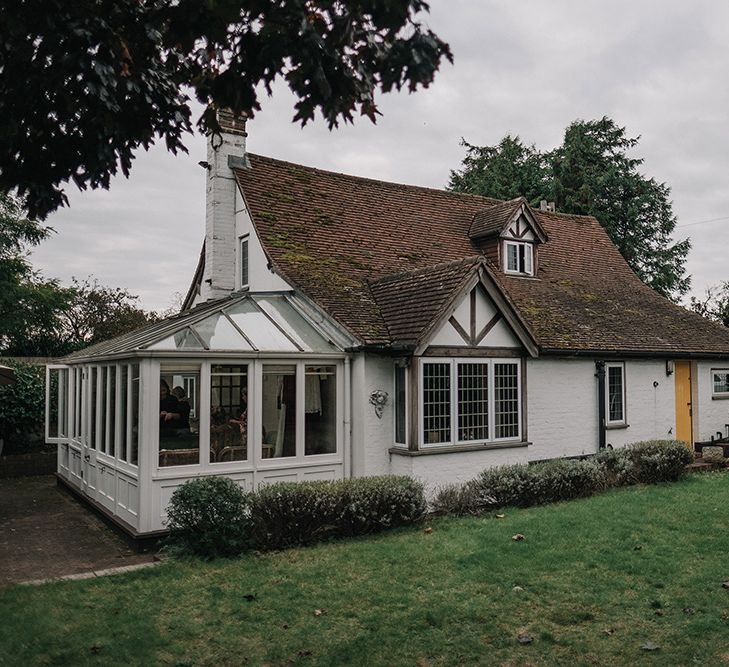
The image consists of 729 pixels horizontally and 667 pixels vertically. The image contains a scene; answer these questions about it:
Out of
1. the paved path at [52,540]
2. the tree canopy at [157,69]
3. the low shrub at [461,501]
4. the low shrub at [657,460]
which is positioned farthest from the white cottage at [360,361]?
the tree canopy at [157,69]

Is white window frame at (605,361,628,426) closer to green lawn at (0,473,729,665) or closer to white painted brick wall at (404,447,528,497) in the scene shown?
white painted brick wall at (404,447,528,497)

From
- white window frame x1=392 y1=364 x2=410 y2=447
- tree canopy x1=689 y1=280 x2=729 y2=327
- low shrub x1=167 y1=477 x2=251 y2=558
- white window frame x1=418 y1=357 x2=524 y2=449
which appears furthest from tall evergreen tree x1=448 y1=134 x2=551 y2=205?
low shrub x1=167 y1=477 x2=251 y2=558

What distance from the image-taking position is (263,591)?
7.76m

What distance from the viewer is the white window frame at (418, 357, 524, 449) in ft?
40.9

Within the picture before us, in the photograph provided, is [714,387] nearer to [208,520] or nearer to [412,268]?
[412,268]

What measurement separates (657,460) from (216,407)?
934cm

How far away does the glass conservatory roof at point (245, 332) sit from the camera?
11008 millimetres

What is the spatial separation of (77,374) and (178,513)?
7502 mm

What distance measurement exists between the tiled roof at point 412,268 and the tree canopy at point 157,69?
676 centimetres

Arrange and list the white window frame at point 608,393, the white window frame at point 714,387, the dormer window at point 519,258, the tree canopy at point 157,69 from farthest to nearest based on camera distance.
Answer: the white window frame at point 714,387
the dormer window at point 519,258
the white window frame at point 608,393
the tree canopy at point 157,69

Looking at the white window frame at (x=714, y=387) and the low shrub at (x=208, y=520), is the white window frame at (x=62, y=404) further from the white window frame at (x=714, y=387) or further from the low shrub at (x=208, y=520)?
the white window frame at (x=714, y=387)

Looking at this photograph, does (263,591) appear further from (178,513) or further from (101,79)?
(101,79)

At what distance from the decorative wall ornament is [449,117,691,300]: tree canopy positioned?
23.7 m

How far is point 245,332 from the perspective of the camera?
1194cm
